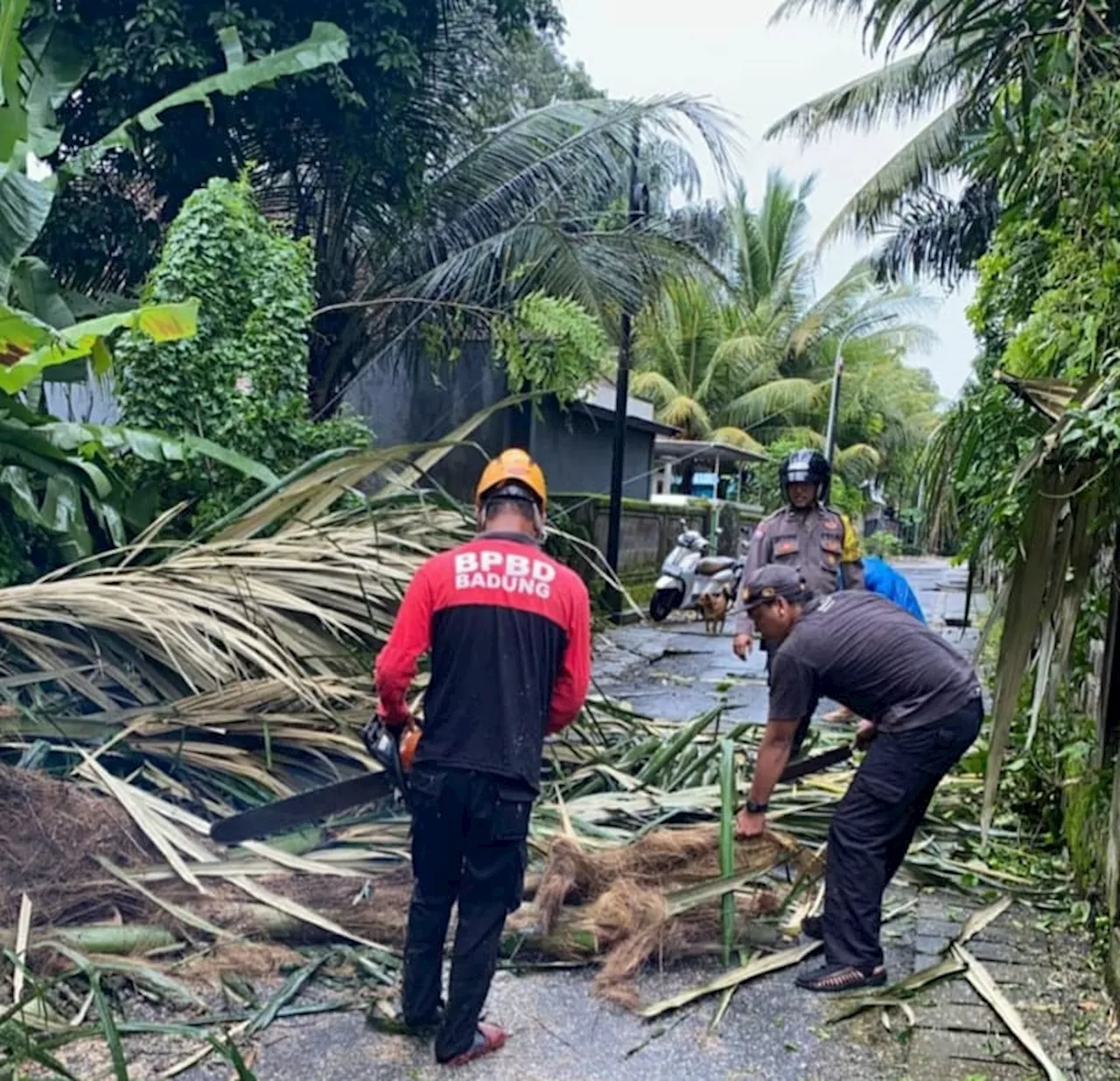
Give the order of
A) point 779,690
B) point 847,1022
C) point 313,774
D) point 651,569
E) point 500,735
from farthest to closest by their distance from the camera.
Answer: point 651,569, point 313,774, point 779,690, point 847,1022, point 500,735

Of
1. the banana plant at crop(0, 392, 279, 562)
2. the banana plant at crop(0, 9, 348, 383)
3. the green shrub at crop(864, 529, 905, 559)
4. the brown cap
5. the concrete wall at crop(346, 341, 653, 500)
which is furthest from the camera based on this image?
the green shrub at crop(864, 529, 905, 559)

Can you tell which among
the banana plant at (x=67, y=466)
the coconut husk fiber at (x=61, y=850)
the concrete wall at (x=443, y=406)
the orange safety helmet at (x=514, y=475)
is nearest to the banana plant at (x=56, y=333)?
the banana plant at (x=67, y=466)

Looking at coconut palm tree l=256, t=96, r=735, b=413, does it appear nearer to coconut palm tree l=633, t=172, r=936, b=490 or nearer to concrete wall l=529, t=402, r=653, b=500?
concrete wall l=529, t=402, r=653, b=500

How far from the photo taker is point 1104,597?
13.7 feet

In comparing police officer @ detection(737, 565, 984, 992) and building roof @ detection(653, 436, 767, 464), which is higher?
building roof @ detection(653, 436, 767, 464)

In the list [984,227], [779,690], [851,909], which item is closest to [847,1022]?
[851,909]

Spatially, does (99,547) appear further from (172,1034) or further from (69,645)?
(172,1034)

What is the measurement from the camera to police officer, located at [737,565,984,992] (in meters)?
3.79

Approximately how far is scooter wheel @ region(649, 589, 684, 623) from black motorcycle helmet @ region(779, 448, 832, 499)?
789cm

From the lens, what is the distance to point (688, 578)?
14461mm

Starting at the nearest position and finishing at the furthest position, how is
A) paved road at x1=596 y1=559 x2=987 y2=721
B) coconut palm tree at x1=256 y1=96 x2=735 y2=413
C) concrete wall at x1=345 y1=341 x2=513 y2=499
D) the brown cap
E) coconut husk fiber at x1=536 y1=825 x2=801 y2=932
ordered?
the brown cap → coconut husk fiber at x1=536 y1=825 x2=801 y2=932 → paved road at x1=596 y1=559 x2=987 y2=721 → coconut palm tree at x1=256 y1=96 x2=735 y2=413 → concrete wall at x1=345 y1=341 x2=513 y2=499

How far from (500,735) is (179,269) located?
5919 mm

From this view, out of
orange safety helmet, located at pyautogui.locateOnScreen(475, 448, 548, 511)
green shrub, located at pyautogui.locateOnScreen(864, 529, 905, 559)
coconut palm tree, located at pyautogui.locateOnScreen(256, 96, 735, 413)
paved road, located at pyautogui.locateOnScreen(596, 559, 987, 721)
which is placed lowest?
green shrub, located at pyautogui.locateOnScreen(864, 529, 905, 559)

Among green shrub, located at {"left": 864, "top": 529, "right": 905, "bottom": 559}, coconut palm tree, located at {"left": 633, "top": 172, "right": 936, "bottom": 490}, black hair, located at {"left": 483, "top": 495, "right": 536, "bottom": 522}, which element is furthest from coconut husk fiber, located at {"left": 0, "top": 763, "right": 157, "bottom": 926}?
green shrub, located at {"left": 864, "top": 529, "right": 905, "bottom": 559}
